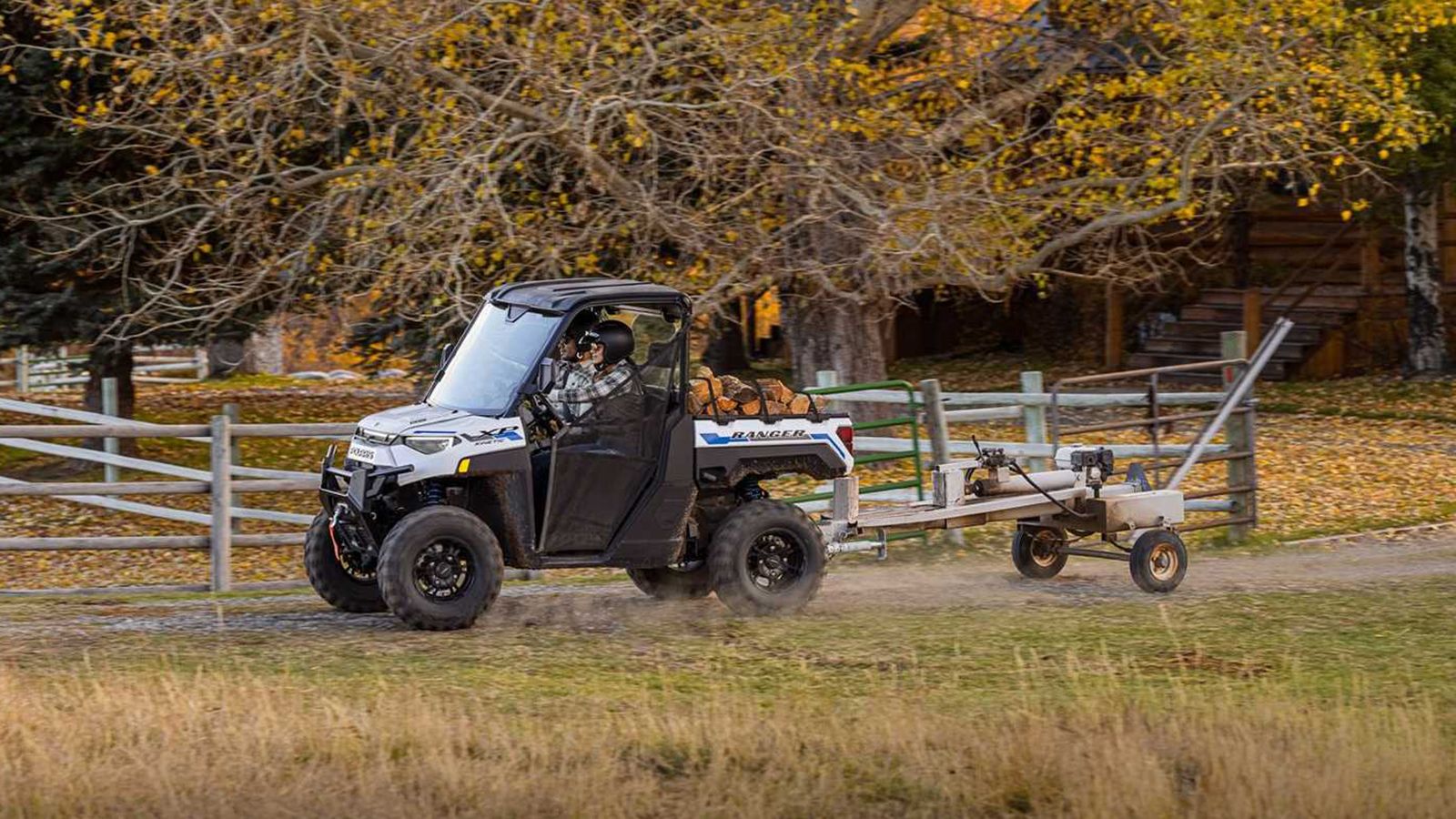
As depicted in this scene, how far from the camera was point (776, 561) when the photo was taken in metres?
10.9

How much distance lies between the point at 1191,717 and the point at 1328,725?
541mm

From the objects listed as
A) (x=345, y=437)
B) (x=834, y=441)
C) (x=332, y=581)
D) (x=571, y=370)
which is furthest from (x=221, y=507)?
(x=834, y=441)

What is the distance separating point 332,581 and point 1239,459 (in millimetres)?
7042

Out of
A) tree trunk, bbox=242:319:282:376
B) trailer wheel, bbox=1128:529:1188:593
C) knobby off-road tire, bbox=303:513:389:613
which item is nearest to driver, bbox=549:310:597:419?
knobby off-road tire, bbox=303:513:389:613

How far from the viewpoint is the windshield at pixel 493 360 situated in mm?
10297

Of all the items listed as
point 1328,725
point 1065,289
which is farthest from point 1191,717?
point 1065,289

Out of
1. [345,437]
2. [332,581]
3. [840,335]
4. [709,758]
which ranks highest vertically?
[840,335]

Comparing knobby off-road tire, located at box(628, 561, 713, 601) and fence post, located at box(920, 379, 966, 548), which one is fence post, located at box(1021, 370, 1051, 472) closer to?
fence post, located at box(920, 379, 966, 548)

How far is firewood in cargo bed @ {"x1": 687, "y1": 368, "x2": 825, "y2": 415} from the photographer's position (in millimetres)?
10719

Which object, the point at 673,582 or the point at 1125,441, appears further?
the point at 1125,441

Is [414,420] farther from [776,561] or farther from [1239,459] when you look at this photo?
[1239,459]

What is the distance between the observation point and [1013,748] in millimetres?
7270

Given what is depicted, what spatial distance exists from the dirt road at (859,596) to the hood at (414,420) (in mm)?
1112

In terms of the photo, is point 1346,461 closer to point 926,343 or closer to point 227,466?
point 227,466
